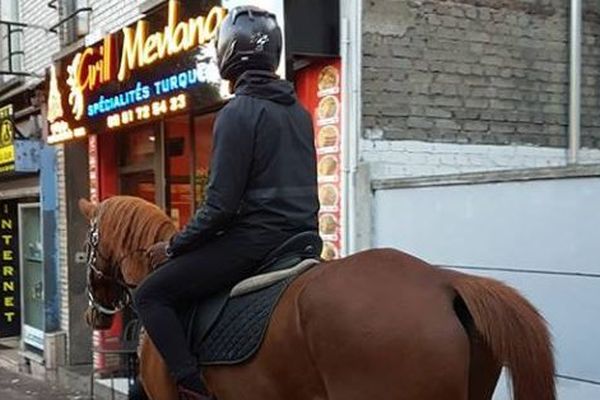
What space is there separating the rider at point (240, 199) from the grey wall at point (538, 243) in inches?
78.6

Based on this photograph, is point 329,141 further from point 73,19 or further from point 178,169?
point 73,19

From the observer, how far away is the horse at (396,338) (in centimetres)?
256

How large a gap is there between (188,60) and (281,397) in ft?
13.5

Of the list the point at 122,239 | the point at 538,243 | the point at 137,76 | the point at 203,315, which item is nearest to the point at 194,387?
the point at 203,315

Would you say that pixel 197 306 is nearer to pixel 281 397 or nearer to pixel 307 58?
pixel 281 397

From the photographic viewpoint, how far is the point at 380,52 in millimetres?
6059

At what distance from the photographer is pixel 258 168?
3225 mm

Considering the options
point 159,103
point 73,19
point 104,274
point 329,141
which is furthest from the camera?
point 73,19

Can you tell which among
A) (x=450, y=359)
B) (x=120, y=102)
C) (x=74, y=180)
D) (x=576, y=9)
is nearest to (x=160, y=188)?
(x=120, y=102)

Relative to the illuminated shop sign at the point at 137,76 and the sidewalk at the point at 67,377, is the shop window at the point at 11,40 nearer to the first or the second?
the illuminated shop sign at the point at 137,76

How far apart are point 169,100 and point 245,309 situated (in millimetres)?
3976

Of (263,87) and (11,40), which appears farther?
(11,40)

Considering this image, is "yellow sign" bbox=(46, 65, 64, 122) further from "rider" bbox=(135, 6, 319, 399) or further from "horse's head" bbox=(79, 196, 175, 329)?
"rider" bbox=(135, 6, 319, 399)

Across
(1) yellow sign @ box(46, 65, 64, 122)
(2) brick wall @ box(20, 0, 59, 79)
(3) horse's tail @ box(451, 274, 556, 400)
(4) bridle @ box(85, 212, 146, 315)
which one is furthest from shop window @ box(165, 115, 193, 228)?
(3) horse's tail @ box(451, 274, 556, 400)
